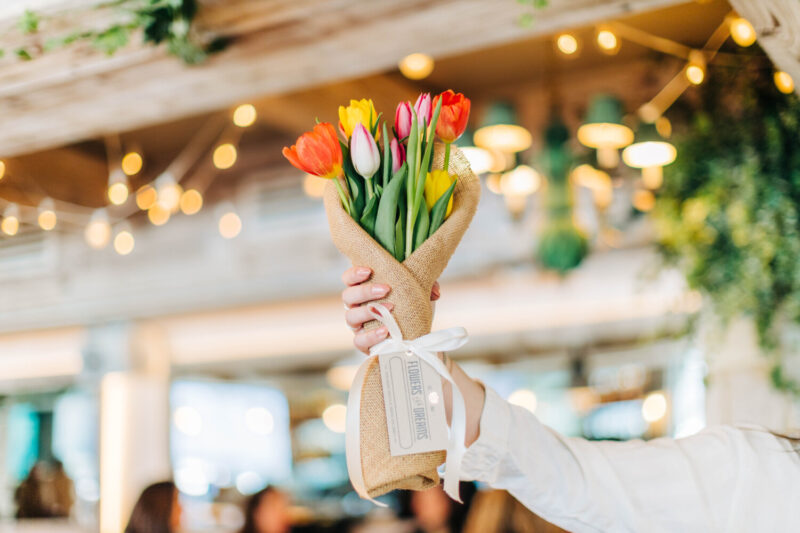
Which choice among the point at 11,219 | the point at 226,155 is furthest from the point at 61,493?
the point at 226,155

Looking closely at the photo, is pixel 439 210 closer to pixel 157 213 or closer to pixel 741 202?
pixel 741 202

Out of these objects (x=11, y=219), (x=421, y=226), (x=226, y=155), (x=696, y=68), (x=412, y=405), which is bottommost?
(x=412, y=405)

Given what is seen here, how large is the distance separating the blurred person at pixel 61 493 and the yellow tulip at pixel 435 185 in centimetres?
697

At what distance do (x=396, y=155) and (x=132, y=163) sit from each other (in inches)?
187

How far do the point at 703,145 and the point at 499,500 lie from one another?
2239 mm

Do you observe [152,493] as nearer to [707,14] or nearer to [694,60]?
[694,60]

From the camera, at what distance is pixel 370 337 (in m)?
1.19

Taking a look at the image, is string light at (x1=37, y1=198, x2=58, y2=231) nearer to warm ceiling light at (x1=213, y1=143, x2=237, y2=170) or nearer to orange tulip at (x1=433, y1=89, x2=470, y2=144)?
warm ceiling light at (x1=213, y1=143, x2=237, y2=170)

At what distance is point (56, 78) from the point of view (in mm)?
2436

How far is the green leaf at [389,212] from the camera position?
3.89 ft

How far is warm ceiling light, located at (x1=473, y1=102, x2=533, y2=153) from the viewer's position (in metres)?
3.50

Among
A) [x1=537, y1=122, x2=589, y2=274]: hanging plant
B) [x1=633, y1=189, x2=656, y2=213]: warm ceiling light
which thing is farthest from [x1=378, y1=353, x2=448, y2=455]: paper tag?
[x1=633, y1=189, x2=656, y2=213]: warm ceiling light

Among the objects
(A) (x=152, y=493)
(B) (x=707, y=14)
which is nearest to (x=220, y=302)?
(A) (x=152, y=493)

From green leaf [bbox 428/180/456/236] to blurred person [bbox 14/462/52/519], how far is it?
7243 mm
